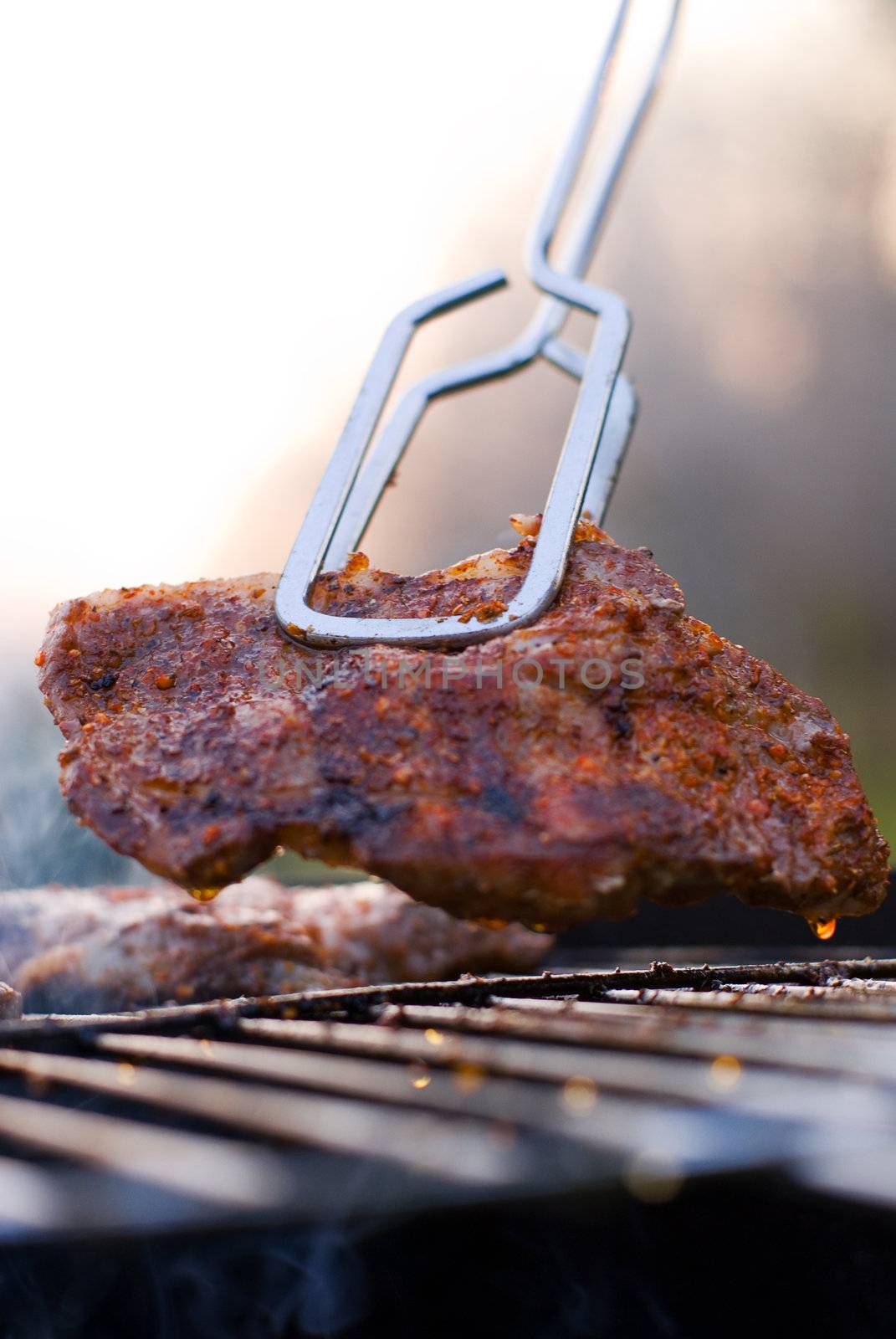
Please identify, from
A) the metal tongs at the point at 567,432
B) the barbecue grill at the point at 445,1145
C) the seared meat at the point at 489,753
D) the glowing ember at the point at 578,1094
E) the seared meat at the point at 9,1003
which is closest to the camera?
the barbecue grill at the point at 445,1145

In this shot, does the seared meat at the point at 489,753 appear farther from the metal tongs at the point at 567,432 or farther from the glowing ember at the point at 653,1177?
the glowing ember at the point at 653,1177

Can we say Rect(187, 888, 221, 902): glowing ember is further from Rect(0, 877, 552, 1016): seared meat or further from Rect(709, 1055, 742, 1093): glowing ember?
Rect(0, 877, 552, 1016): seared meat

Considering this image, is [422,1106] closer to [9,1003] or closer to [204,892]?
[204,892]

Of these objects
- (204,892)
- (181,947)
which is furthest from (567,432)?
(181,947)

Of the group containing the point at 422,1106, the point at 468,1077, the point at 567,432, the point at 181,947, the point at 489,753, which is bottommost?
the point at 181,947

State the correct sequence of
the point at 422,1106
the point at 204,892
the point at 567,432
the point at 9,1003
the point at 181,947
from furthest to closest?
1. the point at 181,947
2. the point at 9,1003
3. the point at 567,432
4. the point at 204,892
5. the point at 422,1106

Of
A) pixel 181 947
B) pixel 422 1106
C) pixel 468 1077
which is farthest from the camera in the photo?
pixel 181 947

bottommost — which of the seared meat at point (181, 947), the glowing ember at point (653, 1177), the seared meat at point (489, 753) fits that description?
the seared meat at point (181, 947)

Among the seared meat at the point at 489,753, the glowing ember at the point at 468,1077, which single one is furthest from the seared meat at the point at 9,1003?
the glowing ember at the point at 468,1077
